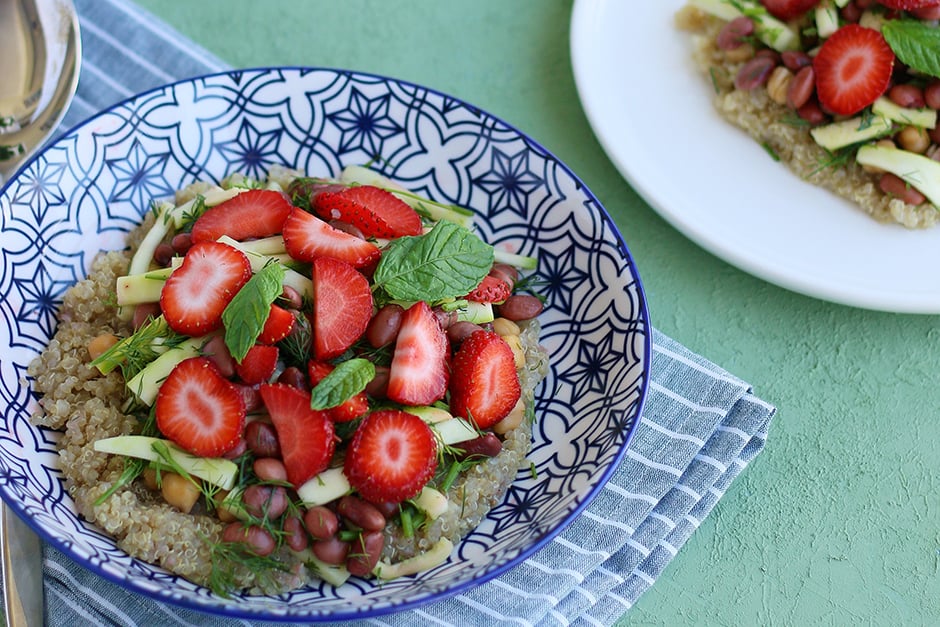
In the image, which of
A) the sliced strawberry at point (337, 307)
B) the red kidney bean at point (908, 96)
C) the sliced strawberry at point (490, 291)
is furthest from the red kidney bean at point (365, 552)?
the red kidney bean at point (908, 96)

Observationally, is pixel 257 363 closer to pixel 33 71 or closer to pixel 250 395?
pixel 250 395

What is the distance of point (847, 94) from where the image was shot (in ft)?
10.7

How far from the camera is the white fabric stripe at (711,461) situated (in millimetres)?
2650

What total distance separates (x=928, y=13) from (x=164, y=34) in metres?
2.77

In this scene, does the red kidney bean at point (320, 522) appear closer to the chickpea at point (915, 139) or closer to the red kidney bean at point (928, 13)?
the chickpea at point (915, 139)

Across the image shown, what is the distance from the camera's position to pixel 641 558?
2500 millimetres

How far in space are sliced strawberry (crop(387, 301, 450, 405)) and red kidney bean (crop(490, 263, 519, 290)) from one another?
0.34 meters

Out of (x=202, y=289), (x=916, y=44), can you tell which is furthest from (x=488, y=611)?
(x=916, y=44)

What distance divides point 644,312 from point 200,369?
1175mm

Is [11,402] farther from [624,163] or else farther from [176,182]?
[624,163]

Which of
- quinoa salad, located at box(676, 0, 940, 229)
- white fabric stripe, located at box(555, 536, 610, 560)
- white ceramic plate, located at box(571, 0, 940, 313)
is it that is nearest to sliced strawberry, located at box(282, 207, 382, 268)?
white fabric stripe, located at box(555, 536, 610, 560)

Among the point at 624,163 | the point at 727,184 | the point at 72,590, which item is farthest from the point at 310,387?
the point at 727,184

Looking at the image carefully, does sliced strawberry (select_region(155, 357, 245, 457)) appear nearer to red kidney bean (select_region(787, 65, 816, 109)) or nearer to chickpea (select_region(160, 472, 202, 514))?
chickpea (select_region(160, 472, 202, 514))

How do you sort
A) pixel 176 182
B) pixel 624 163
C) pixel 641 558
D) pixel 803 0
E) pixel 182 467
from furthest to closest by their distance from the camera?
pixel 803 0
pixel 624 163
pixel 176 182
pixel 641 558
pixel 182 467
